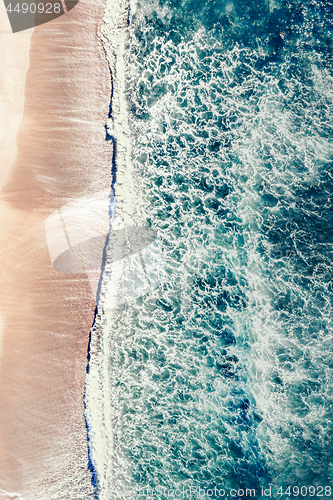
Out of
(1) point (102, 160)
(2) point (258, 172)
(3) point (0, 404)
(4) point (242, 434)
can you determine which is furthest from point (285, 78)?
(3) point (0, 404)

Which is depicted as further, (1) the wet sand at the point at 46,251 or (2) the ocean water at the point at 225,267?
(2) the ocean water at the point at 225,267

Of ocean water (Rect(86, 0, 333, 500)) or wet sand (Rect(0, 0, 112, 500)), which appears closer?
wet sand (Rect(0, 0, 112, 500))

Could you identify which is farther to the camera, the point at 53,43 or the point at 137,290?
the point at 137,290

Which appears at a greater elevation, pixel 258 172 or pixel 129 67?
pixel 129 67

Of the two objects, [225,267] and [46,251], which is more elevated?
[46,251]

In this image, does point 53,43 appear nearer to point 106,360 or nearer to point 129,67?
point 129,67
